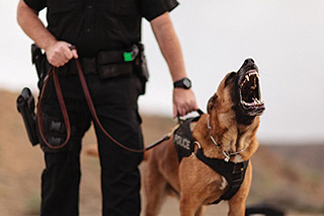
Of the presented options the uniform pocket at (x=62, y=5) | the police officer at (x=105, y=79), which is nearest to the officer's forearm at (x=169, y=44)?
the police officer at (x=105, y=79)

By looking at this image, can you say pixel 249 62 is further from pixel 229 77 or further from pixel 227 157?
pixel 227 157

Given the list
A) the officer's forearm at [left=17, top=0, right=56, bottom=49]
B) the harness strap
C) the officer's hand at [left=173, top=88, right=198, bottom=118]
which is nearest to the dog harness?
the harness strap

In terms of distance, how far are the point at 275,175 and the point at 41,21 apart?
9265mm

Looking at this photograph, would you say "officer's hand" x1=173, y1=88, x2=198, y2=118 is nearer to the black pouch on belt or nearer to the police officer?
the police officer

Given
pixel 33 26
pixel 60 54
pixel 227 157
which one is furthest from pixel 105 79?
pixel 227 157

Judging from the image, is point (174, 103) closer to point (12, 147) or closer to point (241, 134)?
point (241, 134)

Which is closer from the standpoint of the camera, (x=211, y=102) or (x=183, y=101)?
(x=211, y=102)

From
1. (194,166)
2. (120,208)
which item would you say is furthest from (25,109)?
(194,166)

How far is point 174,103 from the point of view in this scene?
9.98ft

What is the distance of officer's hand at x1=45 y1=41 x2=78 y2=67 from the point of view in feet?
8.96

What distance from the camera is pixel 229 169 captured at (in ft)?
9.04

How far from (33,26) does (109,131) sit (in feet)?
2.89

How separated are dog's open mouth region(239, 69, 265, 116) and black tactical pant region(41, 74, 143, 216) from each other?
0.76 m

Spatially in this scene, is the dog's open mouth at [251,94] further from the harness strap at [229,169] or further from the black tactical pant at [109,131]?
the black tactical pant at [109,131]
